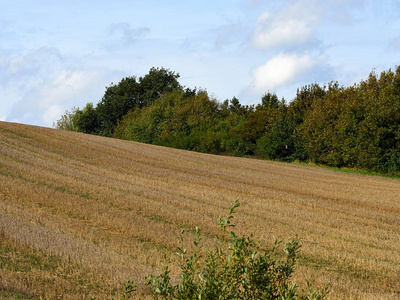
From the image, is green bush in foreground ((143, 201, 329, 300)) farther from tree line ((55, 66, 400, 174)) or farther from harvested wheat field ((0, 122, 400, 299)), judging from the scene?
tree line ((55, 66, 400, 174))

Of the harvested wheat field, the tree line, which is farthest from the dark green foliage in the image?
the harvested wheat field

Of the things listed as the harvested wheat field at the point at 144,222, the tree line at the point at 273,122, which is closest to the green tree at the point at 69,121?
the tree line at the point at 273,122

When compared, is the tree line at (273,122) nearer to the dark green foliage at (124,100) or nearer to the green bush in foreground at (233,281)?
the dark green foliage at (124,100)

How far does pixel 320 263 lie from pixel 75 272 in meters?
5.89

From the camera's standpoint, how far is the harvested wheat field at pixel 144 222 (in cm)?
897

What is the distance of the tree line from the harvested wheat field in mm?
14123

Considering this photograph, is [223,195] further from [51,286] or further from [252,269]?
[252,269]

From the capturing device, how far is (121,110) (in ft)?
298

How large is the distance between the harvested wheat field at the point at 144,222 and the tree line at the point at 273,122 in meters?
14.1

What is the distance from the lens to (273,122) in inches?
2232

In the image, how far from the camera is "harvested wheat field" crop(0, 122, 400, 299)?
8.97 metres

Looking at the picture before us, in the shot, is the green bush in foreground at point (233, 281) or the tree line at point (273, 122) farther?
the tree line at point (273, 122)

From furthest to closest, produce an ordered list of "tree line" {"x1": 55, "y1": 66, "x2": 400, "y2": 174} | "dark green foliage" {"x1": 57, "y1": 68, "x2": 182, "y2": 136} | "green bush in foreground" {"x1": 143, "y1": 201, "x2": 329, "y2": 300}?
"dark green foliage" {"x1": 57, "y1": 68, "x2": 182, "y2": 136}, "tree line" {"x1": 55, "y1": 66, "x2": 400, "y2": 174}, "green bush in foreground" {"x1": 143, "y1": 201, "x2": 329, "y2": 300}

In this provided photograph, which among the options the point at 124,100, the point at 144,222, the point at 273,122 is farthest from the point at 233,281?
the point at 124,100
